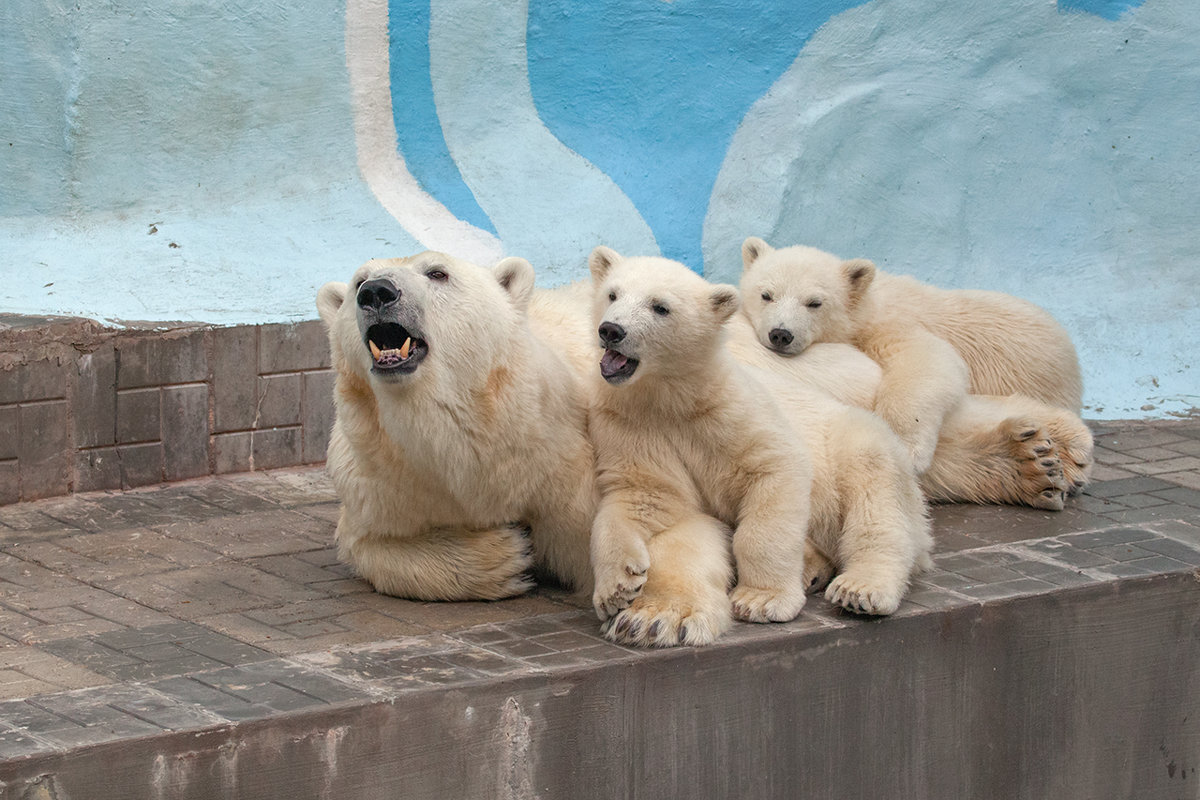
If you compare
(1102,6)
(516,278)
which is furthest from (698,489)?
(1102,6)

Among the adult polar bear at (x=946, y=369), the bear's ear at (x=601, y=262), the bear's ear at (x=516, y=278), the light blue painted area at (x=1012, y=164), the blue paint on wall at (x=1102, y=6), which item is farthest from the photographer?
the blue paint on wall at (x=1102, y=6)

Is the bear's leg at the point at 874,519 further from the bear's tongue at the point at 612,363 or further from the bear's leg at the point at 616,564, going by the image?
the bear's tongue at the point at 612,363

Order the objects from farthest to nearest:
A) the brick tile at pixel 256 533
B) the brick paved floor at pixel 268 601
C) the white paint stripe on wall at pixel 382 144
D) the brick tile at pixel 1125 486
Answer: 1. the white paint stripe on wall at pixel 382 144
2. the brick tile at pixel 1125 486
3. the brick tile at pixel 256 533
4. the brick paved floor at pixel 268 601

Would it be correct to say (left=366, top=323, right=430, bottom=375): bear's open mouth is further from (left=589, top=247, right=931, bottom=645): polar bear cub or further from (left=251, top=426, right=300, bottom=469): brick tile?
(left=251, top=426, right=300, bottom=469): brick tile

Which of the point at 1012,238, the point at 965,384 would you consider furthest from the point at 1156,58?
the point at 965,384

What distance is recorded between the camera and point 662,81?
7.44 metres

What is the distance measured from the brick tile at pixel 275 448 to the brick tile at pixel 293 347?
26 cm

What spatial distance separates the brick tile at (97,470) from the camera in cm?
563

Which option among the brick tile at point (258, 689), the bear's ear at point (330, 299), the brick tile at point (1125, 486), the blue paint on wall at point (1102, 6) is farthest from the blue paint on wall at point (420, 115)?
the brick tile at point (258, 689)

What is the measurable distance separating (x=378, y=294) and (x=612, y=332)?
671 millimetres

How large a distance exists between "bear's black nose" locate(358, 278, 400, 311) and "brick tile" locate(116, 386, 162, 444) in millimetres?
2223

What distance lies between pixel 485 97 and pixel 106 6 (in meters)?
1.80

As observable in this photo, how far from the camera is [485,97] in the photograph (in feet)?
23.6

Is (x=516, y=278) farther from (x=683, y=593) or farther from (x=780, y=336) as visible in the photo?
(x=780, y=336)
